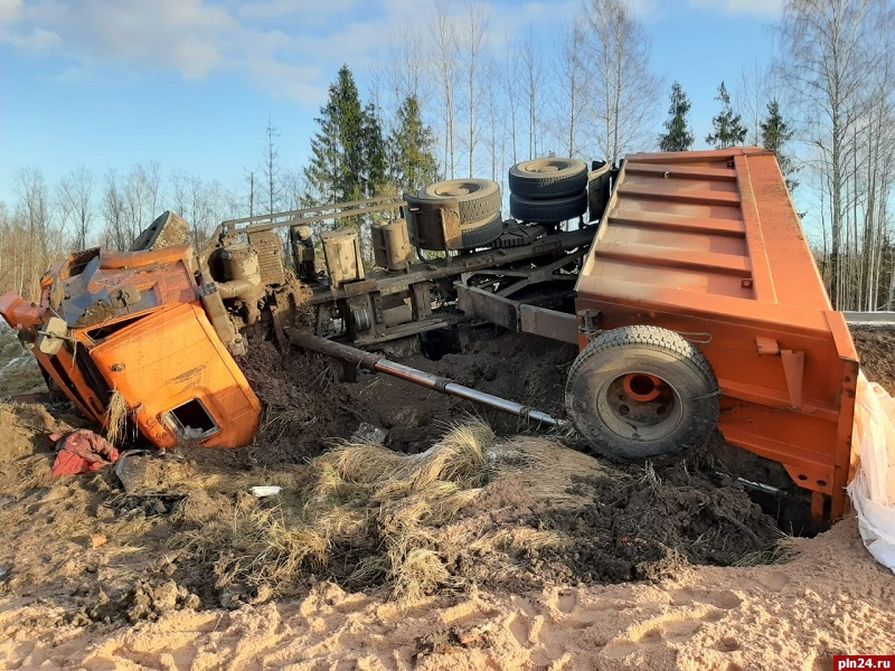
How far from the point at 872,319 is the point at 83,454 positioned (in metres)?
7.34

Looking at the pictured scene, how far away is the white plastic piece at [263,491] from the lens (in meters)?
4.65

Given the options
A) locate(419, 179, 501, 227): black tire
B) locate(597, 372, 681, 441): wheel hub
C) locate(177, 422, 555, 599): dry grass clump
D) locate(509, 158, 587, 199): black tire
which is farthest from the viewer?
locate(509, 158, 587, 199): black tire

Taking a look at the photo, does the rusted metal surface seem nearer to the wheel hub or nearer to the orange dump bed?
the orange dump bed

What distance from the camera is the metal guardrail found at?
6.54 meters

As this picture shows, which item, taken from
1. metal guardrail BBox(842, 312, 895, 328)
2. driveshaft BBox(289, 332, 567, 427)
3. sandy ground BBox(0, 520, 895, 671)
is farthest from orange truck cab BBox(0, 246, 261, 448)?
metal guardrail BBox(842, 312, 895, 328)

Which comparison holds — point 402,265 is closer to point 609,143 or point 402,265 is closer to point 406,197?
point 406,197

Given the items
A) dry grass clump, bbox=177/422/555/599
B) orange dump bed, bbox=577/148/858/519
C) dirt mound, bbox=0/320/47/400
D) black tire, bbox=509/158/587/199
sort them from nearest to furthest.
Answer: dry grass clump, bbox=177/422/555/599, orange dump bed, bbox=577/148/858/519, black tire, bbox=509/158/587/199, dirt mound, bbox=0/320/47/400

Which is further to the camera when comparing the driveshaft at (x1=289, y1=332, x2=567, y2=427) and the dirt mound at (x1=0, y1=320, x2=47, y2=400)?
the dirt mound at (x1=0, y1=320, x2=47, y2=400)

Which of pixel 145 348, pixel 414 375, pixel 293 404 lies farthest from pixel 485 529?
pixel 145 348

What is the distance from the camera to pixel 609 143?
1025 inches

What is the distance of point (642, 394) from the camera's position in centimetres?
433

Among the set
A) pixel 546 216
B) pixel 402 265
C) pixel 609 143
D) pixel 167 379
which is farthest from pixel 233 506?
pixel 609 143

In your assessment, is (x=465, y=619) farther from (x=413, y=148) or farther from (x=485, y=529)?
(x=413, y=148)

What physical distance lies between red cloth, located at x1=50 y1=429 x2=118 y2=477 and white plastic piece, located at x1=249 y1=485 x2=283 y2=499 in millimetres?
1301
